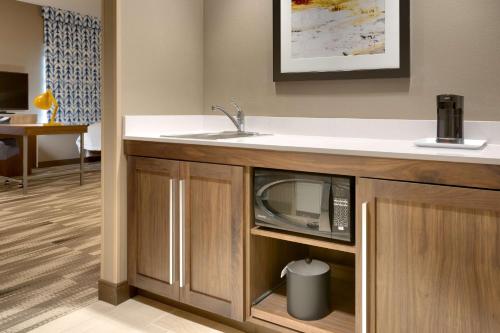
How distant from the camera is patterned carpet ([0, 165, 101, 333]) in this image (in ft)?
5.85

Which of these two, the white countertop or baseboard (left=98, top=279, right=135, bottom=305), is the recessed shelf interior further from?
baseboard (left=98, top=279, right=135, bottom=305)

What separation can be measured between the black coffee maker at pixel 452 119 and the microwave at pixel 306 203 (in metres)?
0.37

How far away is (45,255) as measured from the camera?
2406mm

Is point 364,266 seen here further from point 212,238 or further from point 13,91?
→ point 13,91

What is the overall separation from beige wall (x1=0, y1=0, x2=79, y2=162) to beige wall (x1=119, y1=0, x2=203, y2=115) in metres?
4.34

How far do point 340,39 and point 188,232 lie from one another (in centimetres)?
99

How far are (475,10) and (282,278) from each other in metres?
1.24

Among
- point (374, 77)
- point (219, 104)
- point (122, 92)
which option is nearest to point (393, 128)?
point (374, 77)

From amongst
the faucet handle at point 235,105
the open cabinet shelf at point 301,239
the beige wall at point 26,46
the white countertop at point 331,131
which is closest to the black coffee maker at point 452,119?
the white countertop at point 331,131

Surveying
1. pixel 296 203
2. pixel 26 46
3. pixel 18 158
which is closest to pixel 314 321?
pixel 296 203

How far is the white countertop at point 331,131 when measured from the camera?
1.21 m

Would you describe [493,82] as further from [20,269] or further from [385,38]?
[20,269]

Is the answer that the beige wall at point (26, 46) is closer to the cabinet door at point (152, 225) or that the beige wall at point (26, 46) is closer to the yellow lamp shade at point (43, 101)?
the yellow lamp shade at point (43, 101)

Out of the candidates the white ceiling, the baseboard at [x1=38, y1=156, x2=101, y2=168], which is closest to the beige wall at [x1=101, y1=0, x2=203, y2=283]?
the white ceiling
